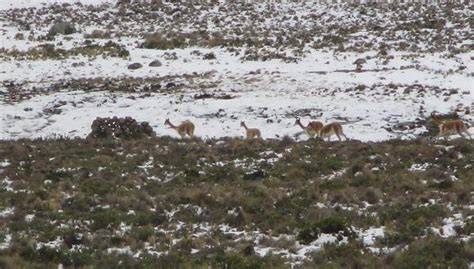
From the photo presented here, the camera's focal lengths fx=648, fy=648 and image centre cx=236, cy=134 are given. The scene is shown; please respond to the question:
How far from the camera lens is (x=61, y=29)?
4288 cm

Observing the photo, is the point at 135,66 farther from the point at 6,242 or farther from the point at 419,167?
the point at 6,242

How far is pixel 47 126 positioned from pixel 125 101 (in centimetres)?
364

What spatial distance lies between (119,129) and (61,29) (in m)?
24.1

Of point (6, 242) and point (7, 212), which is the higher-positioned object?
point (6, 242)

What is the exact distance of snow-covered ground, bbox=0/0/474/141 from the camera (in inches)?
870

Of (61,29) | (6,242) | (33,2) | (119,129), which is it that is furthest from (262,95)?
(33,2)

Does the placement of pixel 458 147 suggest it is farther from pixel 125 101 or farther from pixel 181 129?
pixel 125 101

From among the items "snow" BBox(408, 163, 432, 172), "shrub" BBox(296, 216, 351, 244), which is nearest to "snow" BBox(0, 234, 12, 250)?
"shrub" BBox(296, 216, 351, 244)

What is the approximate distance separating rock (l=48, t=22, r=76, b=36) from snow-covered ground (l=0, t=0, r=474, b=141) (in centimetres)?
892

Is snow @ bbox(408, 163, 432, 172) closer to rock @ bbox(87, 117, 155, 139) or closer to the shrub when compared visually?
the shrub

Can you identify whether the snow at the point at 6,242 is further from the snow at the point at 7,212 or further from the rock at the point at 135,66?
the rock at the point at 135,66

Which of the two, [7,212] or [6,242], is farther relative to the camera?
[7,212]

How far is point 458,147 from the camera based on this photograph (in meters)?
16.2

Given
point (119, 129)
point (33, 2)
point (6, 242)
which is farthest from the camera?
point (33, 2)
